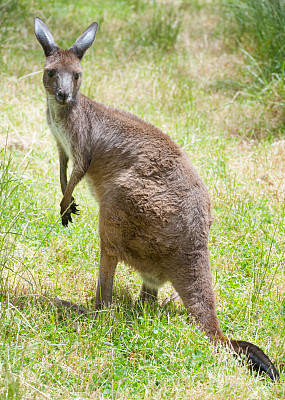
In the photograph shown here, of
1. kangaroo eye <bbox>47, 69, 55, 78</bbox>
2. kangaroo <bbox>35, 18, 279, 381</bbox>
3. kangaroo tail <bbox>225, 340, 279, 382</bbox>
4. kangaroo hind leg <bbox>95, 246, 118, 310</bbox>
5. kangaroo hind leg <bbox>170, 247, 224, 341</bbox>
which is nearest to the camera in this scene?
kangaroo tail <bbox>225, 340, 279, 382</bbox>

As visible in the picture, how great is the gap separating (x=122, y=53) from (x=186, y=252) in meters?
5.84

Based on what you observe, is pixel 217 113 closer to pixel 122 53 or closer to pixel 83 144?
pixel 122 53

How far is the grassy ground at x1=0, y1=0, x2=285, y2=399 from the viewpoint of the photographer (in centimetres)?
317

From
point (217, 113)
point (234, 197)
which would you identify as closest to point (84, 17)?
point (217, 113)

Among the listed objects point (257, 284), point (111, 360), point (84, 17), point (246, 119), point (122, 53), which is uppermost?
point (84, 17)

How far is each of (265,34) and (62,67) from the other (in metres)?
4.73

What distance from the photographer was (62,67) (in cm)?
398

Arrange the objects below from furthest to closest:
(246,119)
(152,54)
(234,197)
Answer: (152,54) < (246,119) < (234,197)

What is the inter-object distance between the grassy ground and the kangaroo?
9.9 inches

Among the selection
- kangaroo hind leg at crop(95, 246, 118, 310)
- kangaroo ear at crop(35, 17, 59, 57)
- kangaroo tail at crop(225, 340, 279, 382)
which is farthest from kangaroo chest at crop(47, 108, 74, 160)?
kangaroo tail at crop(225, 340, 279, 382)

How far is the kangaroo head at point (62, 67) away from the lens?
154 inches

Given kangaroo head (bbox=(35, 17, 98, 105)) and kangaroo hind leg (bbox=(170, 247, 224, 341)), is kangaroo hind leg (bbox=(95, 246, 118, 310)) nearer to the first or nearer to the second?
kangaroo hind leg (bbox=(170, 247, 224, 341))

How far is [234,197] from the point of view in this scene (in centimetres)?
534

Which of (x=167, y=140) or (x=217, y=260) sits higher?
(x=167, y=140)
